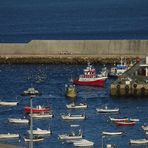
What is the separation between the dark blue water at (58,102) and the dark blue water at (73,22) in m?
28.8

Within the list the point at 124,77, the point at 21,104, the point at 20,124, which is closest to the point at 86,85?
the point at 124,77

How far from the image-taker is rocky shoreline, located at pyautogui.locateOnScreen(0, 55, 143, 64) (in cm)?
7844

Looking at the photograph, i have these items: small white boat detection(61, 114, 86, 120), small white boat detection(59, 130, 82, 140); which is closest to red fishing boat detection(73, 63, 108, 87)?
small white boat detection(61, 114, 86, 120)

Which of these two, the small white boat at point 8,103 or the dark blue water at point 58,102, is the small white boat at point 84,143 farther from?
the small white boat at point 8,103

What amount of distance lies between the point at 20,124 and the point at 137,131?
17.2ft

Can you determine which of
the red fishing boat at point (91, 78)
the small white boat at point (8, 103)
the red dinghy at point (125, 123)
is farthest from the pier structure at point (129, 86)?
the red dinghy at point (125, 123)

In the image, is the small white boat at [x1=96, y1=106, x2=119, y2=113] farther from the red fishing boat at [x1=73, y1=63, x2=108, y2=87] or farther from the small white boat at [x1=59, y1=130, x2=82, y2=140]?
the red fishing boat at [x1=73, y1=63, x2=108, y2=87]

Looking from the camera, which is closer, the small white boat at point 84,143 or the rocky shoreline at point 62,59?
the small white boat at point 84,143

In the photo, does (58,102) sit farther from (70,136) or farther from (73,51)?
(73,51)

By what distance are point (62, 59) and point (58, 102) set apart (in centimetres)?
1653

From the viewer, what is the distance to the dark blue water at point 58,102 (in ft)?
175

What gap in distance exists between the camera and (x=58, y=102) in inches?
2468

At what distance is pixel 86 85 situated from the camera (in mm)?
69875

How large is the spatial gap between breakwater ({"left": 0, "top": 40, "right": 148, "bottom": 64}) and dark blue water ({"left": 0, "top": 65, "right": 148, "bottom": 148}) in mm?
1853
